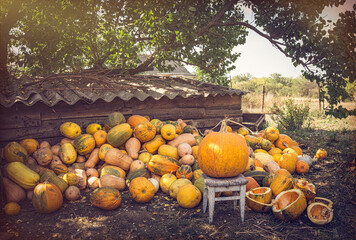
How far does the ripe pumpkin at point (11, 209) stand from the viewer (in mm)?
3836

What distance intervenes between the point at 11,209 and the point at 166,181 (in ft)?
8.87

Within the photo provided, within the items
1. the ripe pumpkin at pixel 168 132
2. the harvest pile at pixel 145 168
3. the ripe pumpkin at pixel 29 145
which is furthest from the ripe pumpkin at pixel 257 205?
the ripe pumpkin at pixel 29 145

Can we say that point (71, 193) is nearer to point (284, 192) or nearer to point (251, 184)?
point (251, 184)

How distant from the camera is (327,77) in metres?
7.09

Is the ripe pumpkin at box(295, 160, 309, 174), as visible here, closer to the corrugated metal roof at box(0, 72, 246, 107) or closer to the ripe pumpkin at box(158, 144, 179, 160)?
the ripe pumpkin at box(158, 144, 179, 160)

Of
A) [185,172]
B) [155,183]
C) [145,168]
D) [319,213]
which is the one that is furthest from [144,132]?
[319,213]

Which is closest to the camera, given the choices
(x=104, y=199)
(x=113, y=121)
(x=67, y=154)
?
(x=104, y=199)

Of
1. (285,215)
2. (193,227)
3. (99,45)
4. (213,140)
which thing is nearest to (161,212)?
(193,227)

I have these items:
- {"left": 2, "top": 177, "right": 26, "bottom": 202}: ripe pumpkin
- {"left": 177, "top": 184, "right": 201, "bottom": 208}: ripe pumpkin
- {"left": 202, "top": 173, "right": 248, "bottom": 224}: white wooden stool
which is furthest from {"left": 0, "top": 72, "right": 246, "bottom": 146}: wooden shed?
{"left": 202, "top": 173, "right": 248, "bottom": 224}: white wooden stool

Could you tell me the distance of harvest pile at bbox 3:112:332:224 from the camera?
12.1ft

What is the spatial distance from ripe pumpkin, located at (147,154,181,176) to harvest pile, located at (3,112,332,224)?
0.8 inches

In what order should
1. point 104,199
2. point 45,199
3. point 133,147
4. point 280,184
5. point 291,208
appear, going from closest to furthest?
1. point 291,208
2. point 45,199
3. point 104,199
4. point 280,184
5. point 133,147

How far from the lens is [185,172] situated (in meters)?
4.75

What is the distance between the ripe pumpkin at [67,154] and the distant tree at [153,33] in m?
3.06
